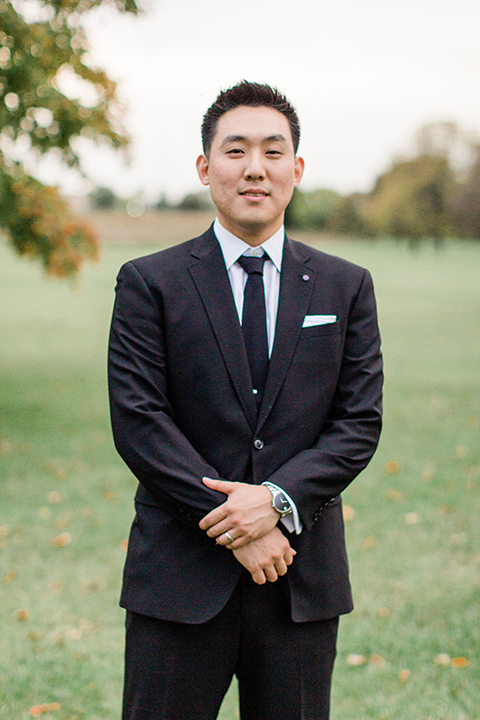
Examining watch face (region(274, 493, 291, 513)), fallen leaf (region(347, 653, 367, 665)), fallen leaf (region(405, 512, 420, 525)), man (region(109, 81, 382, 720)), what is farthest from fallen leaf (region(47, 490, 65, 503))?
watch face (region(274, 493, 291, 513))

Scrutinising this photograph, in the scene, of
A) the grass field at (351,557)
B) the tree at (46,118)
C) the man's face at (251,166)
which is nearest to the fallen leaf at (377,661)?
the grass field at (351,557)

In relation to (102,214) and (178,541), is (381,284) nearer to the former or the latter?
(102,214)

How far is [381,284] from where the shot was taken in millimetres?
40438

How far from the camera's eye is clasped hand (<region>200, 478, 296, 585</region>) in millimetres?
2123

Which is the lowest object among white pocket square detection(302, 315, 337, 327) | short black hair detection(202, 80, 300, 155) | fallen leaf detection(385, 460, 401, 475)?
fallen leaf detection(385, 460, 401, 475)

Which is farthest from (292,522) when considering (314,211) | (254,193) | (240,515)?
(314,211)

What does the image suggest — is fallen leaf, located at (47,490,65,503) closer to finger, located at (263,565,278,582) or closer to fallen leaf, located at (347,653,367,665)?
fallen leaf, located at (347,653,367,665)

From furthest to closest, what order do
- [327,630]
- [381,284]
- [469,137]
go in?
[469,137] → [381,284] → [327,630]

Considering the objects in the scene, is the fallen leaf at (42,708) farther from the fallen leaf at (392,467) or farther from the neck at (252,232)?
the fallen leaf at (392,467)

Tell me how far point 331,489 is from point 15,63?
303 inches

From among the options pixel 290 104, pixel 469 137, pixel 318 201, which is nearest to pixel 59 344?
pixel 290 104

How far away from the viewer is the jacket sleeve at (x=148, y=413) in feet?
7.11

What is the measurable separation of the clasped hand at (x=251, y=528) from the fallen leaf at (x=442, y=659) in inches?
96.3

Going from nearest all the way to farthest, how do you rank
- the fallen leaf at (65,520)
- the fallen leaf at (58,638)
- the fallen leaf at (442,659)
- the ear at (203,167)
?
the ear at (203,167) → the fallen leaf at (442,659) → the fallen leaf at (58,638) → the fallen leaf at (65,520)
